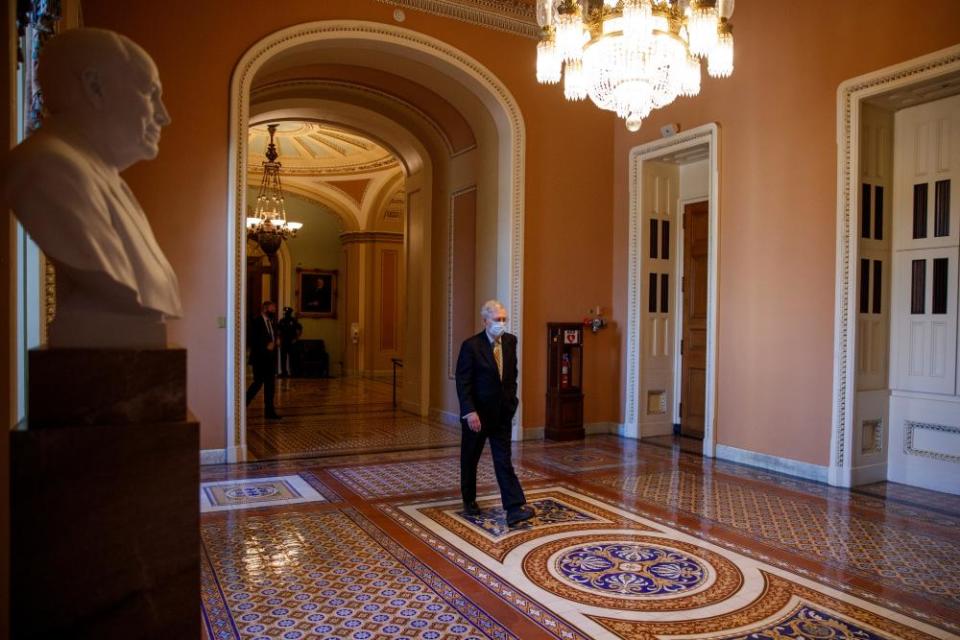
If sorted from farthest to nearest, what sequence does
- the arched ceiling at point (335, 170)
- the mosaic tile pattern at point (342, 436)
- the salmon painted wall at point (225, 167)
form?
the arched ceiling at point (335, 170)
the mosaic tile pattern at point (342, 436)
the salmon painted wall at point (225, 167)

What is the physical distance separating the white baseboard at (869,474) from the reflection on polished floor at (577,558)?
184mm

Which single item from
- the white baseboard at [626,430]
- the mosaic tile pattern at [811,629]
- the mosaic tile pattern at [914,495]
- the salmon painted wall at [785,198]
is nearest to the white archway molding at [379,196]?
the white baseboard at [626,430]

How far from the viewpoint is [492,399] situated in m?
4.45

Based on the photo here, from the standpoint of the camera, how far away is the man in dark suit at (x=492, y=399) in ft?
14.6

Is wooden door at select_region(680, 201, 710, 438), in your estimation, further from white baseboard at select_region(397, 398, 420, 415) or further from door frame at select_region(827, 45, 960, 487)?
white baseboard at select_region(397, 398, 420, 415)

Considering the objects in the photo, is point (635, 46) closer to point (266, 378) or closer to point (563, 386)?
point (563, 386)

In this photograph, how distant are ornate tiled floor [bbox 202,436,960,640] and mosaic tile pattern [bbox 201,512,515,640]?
0.03 ft

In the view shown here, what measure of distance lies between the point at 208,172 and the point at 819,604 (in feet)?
18.9

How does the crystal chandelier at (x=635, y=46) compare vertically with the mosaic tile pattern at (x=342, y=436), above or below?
above

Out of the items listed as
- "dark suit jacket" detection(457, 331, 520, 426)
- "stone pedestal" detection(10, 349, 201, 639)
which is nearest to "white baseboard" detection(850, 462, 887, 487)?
"dark suit jacket" detection(457, 331, 520, 426)

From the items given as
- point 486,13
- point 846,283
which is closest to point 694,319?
point 846,283

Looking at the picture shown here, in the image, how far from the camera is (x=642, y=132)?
8023 mm

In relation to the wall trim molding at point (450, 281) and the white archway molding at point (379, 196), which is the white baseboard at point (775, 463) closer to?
the wall trim molding at point (450, 281)

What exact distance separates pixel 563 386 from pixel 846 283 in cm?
317
